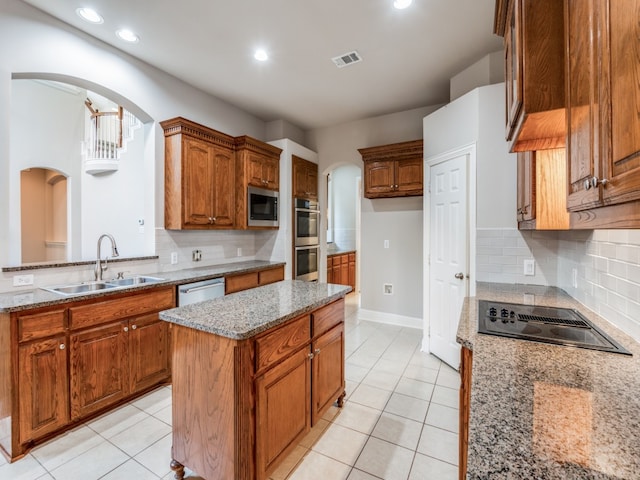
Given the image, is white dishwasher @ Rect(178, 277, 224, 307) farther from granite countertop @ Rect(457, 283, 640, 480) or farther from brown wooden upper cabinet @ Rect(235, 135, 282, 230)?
granite countertop @ Rect(457, 283, 640, 480)

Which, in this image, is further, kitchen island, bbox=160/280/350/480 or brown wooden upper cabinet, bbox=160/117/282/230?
brown wooden upper cabinet, bbox=160/117/282/230

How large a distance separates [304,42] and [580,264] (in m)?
2.77

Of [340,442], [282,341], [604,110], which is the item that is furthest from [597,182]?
[340,442]

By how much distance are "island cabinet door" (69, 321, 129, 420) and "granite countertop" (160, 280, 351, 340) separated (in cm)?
97

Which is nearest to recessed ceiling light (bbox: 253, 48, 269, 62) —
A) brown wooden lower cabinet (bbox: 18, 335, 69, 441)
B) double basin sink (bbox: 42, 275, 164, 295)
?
double basin sink (bbox: 42, 275, 164, 295)

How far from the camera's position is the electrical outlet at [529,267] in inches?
→ 96.1

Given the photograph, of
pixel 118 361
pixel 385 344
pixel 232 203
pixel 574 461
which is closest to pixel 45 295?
pixel 118 361

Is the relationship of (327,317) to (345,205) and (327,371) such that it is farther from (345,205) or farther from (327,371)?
(345,205)

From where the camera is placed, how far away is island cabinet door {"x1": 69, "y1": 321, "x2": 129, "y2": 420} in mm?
2061

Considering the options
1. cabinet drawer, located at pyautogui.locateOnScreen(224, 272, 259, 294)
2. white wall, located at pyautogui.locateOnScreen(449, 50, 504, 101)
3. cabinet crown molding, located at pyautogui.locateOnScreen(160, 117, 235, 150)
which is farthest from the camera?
cabinet drawer, located at pyautogui.locateOnScreen(224, 272, 259, 294)

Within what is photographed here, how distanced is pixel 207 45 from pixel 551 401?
3.41 metres

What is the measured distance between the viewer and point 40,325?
188 centimetres

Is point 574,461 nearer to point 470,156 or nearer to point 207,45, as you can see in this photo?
point 470,156

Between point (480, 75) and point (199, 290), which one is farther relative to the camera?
point (480, 75)
